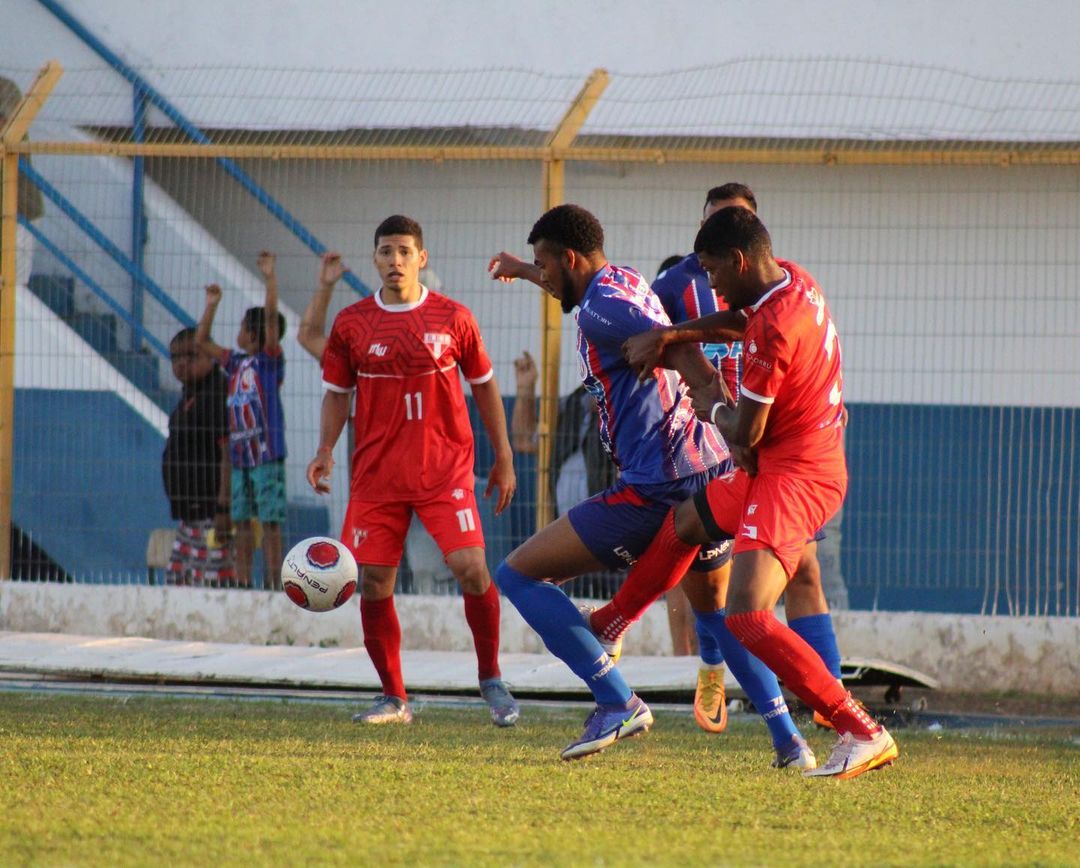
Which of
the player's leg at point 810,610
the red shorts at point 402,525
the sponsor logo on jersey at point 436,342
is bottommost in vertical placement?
the player's leg at point 810,610

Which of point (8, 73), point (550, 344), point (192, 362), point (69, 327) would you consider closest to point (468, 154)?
point (550, 344)

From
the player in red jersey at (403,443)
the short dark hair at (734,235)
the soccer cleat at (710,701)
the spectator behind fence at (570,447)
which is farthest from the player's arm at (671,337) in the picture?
the spectator behind fence at (570,447)

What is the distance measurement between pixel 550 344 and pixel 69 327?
328 cm

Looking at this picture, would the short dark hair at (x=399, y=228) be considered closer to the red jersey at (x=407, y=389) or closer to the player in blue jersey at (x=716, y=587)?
the red jersey at (x=407, y=389)

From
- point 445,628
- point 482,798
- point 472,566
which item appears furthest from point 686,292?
point 445,628

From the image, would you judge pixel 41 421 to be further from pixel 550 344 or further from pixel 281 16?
pixel 281 16

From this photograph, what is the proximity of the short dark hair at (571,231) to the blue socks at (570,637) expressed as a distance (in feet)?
4.20

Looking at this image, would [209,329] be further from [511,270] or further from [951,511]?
[951,511]

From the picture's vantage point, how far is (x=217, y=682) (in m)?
8.86

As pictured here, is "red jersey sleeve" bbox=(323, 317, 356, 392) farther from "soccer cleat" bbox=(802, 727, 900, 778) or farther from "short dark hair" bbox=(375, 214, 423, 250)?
"soccer cleat" bbox=(802, 727, 900, 778)

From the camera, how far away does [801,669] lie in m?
5.49

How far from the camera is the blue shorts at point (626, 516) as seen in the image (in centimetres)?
617

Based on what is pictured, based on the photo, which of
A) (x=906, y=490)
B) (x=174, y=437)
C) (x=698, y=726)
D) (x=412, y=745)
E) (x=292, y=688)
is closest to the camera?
(x=412, y=745)

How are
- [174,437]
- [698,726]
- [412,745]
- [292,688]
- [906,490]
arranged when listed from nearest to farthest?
[412,745] < [698,726] < [292,688] < [906,490] < [174,437]
